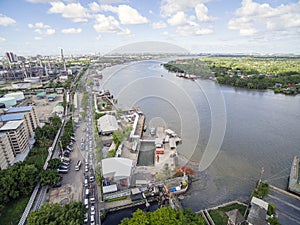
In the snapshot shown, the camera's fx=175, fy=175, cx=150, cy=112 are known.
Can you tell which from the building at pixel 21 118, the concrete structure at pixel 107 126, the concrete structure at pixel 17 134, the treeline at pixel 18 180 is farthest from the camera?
the concrete structure at pixel 107 126

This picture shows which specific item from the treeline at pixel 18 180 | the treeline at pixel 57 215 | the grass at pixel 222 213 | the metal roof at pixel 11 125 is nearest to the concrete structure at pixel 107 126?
the metal roof at pixel 11 125

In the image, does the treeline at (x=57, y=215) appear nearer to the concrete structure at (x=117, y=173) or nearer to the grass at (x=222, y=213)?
the concrete structure at (x=117, y=173)

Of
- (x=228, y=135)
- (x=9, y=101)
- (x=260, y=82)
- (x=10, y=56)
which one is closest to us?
(x=228, y=135)

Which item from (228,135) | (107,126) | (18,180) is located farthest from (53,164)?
(228,135)

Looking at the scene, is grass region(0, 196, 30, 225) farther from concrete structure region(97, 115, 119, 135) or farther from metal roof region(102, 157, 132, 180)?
concrete structure region(97, 115, 119, 135)

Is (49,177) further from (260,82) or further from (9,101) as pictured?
(260,82)

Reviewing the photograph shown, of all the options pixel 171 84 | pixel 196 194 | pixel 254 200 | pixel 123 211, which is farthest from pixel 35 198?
pixel 171 84

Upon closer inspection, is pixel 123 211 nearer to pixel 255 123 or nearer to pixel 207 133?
pixel 207 133
